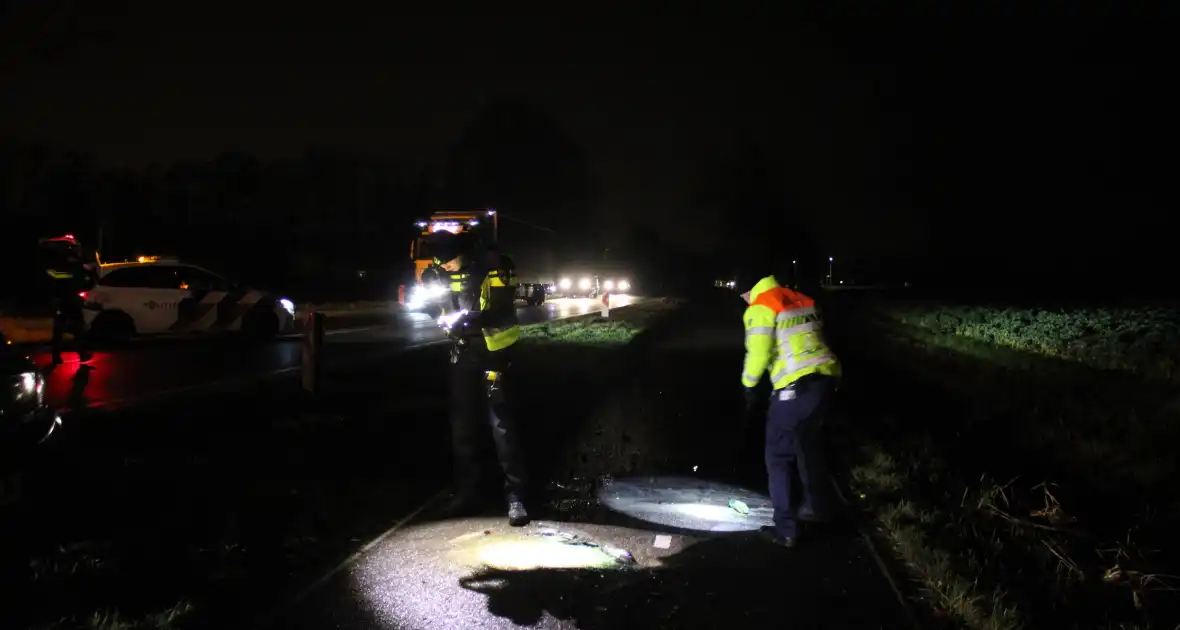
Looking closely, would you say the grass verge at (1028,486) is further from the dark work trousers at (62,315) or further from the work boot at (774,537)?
the dark work trousers at (62,315)

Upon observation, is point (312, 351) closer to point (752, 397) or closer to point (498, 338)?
point (498, 338)

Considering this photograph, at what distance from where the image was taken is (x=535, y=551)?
218 inches

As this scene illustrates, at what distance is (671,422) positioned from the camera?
1099 centimetres

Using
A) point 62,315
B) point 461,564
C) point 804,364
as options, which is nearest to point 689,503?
point 804,364

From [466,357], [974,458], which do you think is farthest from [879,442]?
[466,357]

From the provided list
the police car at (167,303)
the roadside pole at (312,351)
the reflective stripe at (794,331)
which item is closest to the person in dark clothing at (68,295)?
the police car at (167,303)

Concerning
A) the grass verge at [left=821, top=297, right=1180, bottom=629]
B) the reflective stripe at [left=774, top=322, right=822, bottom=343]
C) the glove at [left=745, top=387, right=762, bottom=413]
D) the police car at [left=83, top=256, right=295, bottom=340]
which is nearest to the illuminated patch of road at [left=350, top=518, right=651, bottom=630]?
the glove at [left=745, top=387, right=762, bottom=413]

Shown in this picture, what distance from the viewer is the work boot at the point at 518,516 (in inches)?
238

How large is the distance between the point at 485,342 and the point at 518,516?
1.16 metres

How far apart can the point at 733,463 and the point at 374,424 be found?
380 cm

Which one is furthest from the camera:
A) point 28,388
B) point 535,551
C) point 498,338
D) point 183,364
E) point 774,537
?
point 183,364

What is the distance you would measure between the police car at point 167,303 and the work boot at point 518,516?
600 inches

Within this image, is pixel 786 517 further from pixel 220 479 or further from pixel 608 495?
pixel 220 479

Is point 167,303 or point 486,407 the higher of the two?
point 167,303
